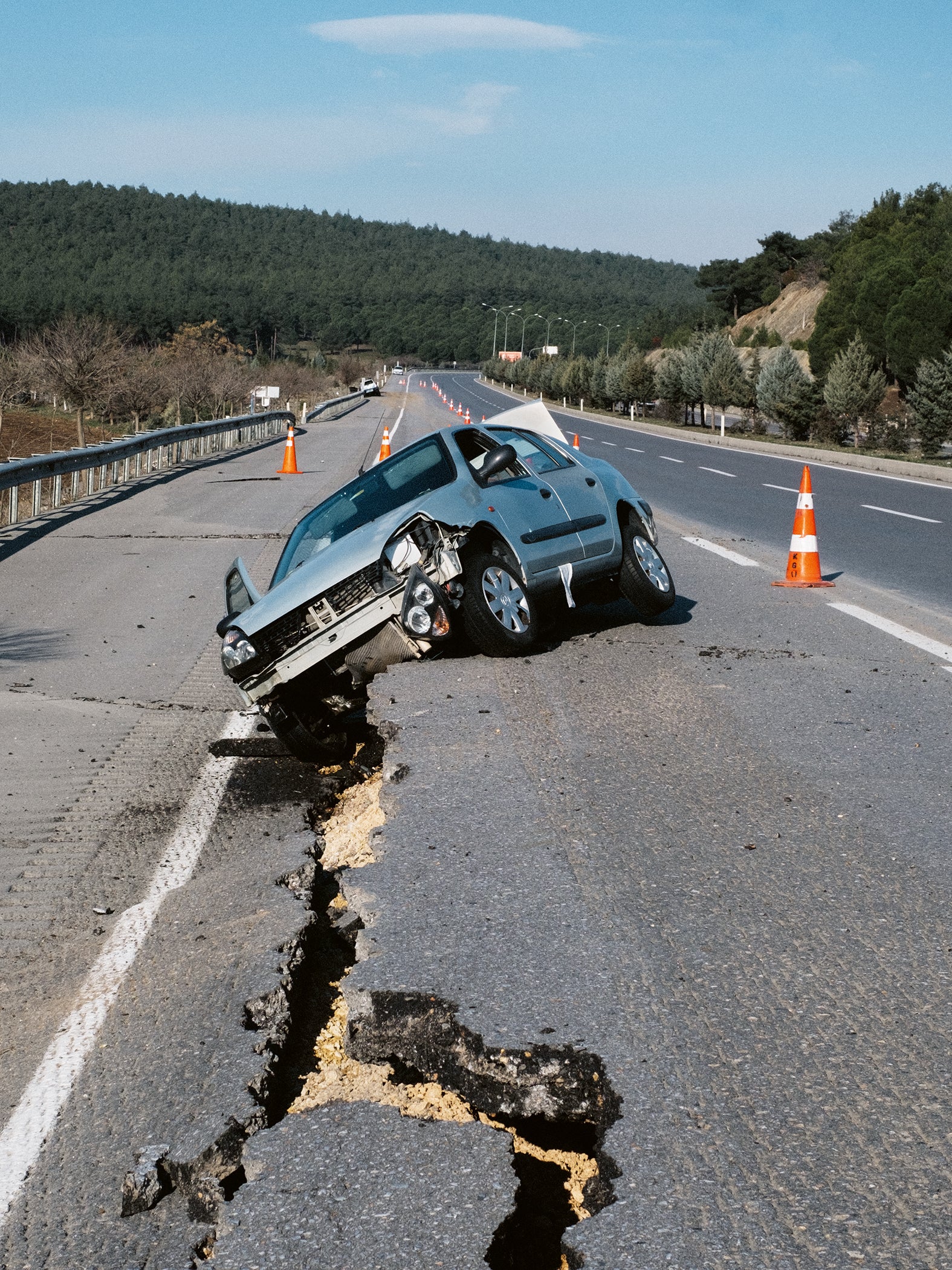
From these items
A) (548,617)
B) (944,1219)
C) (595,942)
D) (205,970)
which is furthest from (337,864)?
(548,617)

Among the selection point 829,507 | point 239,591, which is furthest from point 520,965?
point 829,507

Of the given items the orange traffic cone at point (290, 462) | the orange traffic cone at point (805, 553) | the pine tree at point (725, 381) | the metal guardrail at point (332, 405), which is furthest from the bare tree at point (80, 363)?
the orange traffic cone at point (805, 553)

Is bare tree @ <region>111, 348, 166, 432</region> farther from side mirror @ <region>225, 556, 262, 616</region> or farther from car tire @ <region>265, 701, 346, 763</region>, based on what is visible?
car tire @ <region>265, 701, 346, 763</region>

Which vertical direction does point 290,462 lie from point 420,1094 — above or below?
below

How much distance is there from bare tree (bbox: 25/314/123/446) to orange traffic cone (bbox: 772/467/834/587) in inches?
1425

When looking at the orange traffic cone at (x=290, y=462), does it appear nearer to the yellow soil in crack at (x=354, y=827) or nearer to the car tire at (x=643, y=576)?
the car tire at (x=643, y=576)

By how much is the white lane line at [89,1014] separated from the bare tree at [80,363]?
Result: 4022 centimetres

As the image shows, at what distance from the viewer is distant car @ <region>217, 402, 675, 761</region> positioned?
20.8 feet

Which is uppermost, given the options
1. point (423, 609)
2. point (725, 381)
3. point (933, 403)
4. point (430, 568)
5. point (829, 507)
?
point (933, 403)

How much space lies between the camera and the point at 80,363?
45.7 m

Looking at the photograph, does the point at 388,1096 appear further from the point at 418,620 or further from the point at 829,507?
the point at 829,507

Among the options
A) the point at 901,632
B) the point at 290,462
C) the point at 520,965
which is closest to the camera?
the point at 520,965

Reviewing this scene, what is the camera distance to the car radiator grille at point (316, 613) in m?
6.28

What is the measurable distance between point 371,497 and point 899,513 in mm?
11452
